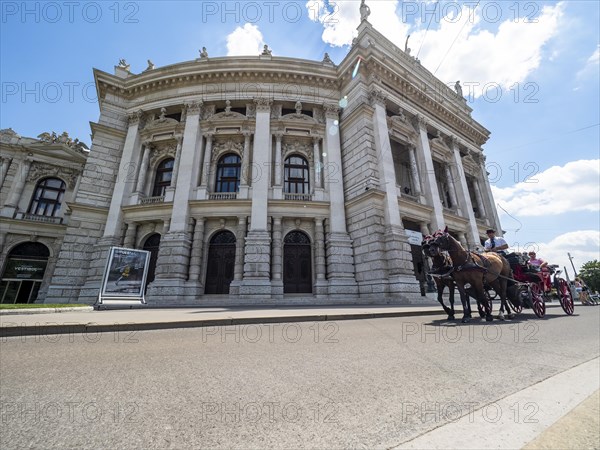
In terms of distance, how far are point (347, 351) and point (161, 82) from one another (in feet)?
72.7

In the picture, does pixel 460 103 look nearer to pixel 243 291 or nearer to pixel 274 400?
pixel 243 291

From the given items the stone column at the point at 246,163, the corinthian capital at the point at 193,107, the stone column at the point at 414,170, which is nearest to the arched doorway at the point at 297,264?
the stone column at the point at 246,163

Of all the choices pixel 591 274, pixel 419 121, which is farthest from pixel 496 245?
pixel 591 274

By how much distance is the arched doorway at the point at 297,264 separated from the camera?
14.5 meters

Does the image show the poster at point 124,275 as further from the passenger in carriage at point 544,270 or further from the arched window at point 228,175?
the passenger in carriage at point 544,270

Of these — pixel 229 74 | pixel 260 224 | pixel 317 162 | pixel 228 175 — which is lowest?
pixel 260 224

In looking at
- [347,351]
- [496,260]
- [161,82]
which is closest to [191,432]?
[347,351]

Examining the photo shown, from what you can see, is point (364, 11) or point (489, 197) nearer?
point (364, 11)

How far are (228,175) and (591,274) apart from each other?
7313 centimetres

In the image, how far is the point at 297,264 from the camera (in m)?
15.0

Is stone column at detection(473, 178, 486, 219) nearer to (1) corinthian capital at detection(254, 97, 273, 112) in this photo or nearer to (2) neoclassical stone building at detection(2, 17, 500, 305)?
(2) neoclassical stone building at detection(2, 17, 500, 305)

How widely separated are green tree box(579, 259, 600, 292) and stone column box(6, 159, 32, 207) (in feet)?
272

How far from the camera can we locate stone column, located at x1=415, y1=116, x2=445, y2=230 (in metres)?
16.5

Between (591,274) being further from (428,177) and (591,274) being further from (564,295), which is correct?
(564,295)
